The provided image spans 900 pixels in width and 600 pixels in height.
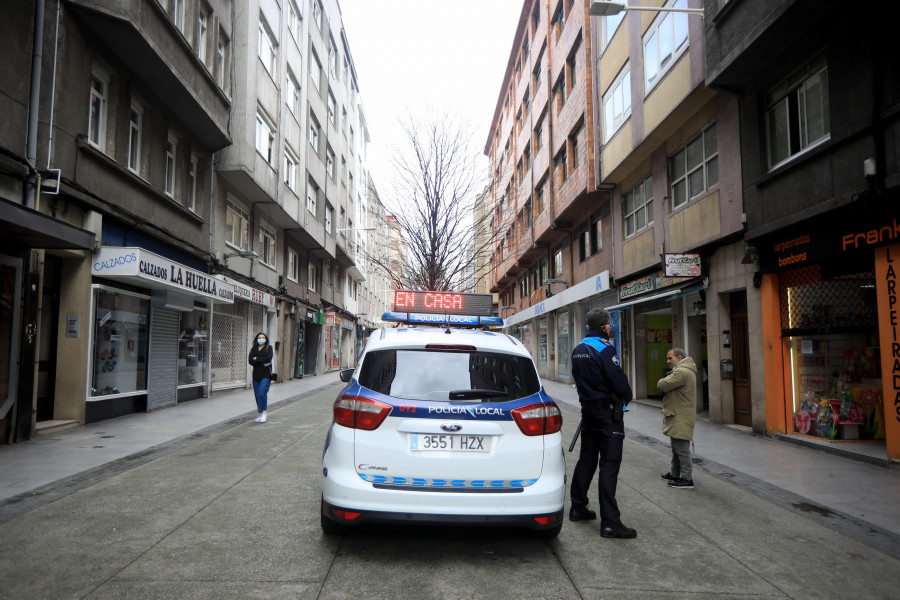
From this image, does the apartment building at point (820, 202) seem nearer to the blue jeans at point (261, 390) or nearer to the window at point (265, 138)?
the blue jeans at point (261, 390)

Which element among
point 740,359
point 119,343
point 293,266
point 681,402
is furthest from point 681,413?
point 293,266

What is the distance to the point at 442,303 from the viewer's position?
9.30m

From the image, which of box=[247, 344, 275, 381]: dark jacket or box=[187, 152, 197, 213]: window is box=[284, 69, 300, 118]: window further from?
box=[247, 344, 275, 381]: dark jacket

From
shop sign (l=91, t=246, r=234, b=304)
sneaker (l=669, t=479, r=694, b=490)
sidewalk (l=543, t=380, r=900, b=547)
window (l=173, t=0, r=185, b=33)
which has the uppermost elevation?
window (l=173, t=0, r=185, b=33)

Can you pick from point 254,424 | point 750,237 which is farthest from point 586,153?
point 254,424

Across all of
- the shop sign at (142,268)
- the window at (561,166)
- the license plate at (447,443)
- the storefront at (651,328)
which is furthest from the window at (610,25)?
the license plate at (447,443)

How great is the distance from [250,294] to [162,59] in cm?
776

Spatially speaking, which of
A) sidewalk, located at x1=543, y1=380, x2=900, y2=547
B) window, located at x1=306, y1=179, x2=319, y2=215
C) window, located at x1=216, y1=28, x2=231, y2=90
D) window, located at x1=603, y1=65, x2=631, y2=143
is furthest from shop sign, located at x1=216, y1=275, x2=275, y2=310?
window, located at x1=603, y1=65, x2=631, y2=143

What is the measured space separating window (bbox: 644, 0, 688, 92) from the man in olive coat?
352 inches

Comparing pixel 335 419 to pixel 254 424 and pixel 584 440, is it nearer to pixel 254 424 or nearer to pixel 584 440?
pixel 584 440

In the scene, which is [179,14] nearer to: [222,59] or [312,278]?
[222,59]

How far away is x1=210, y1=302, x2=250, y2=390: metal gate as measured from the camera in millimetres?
17641

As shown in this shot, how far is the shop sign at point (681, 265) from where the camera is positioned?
39.9 feet

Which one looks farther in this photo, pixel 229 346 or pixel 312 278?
pixel 312 278
